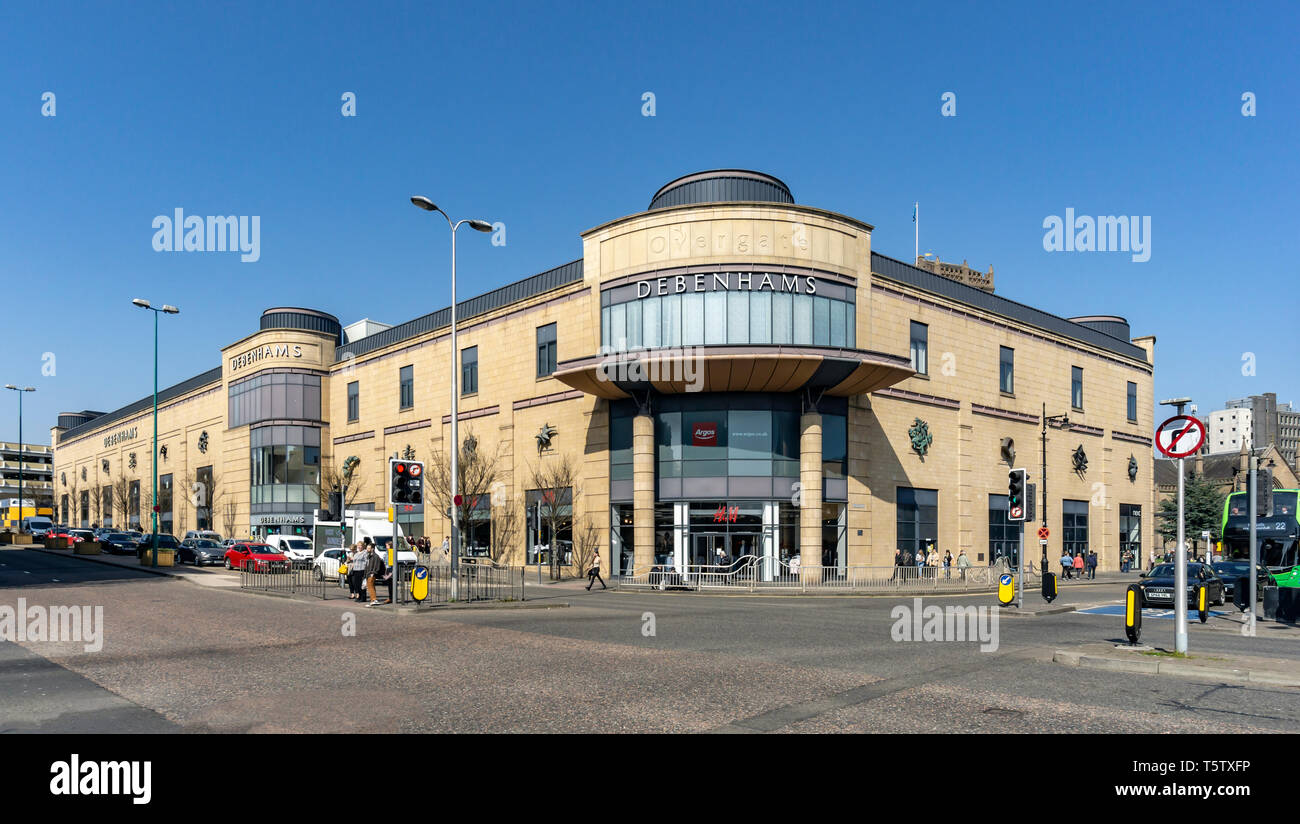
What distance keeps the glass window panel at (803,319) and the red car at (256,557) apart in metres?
23.6

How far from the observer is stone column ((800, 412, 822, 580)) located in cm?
3719

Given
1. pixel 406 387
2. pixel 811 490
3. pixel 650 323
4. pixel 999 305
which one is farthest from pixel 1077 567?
pixel 406 387

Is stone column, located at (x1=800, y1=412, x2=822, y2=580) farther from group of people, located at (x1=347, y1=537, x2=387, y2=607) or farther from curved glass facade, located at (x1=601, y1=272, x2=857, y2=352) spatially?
group of people, located at (x1=347, y1=537, x2=387, y2=607)

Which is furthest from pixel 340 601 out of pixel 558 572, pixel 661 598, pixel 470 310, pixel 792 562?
pixel 470 310

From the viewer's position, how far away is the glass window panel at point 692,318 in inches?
1435

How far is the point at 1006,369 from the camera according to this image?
4909 cm

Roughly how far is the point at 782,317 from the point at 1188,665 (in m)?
26.3

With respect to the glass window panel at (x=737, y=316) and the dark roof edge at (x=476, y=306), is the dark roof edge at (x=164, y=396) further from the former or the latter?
the glass window panel at (x=737, y=316)

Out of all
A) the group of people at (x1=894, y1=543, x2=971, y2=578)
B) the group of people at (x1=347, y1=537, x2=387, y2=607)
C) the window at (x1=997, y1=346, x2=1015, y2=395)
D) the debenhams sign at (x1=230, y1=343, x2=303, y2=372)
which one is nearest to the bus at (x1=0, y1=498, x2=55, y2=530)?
the debenhams sign at (x1=230, y1=343, x2=303, y2=372)

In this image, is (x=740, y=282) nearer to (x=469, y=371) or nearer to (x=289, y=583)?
(x=469, y=371)

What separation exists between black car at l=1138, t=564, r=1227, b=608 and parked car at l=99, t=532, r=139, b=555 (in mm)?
52075

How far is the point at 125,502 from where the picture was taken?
85.9m
